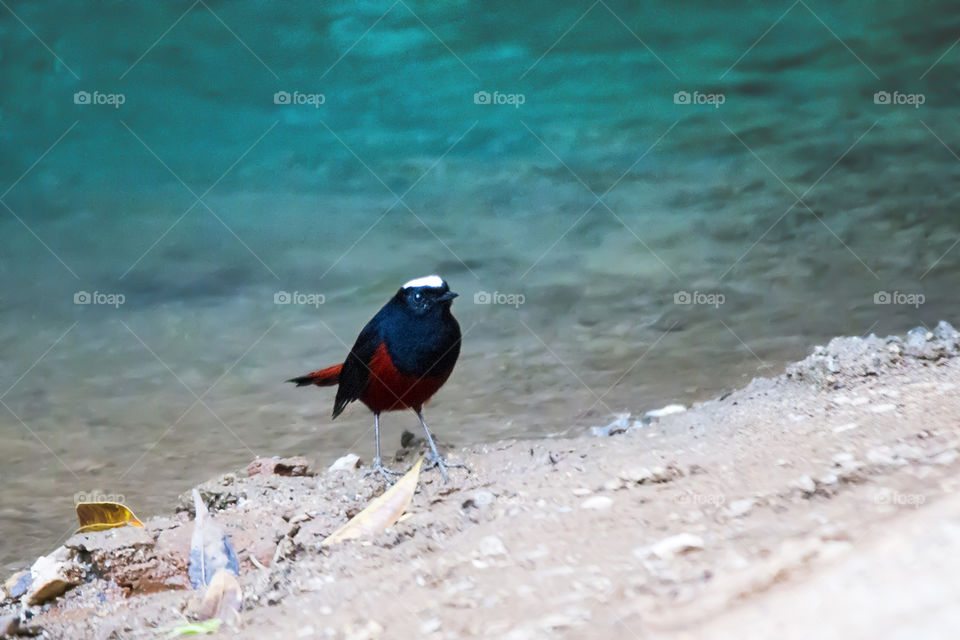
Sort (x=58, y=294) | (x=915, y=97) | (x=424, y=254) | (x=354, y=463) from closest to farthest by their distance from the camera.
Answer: (x=354, y=463) < (x=58, y=294) < (x=424, y=254) < (x=915, y=97)

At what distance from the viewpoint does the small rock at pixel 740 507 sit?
1568 millimetres

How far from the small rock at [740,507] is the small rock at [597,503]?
0.27 m

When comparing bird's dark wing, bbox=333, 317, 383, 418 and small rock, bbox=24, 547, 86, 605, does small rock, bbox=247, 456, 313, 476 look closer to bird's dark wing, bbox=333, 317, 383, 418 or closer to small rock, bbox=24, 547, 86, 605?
bird's dark wing, bbox=333, 317, 383, 418

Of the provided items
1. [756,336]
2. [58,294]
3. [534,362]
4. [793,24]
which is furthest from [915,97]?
[58,294]

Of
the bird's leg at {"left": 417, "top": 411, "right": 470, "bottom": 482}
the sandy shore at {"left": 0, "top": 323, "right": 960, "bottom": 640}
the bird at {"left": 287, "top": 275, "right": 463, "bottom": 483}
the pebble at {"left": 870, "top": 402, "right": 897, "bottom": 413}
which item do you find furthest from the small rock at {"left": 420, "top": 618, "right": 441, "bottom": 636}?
the bird at {"left": 287, "top": 275, "right": 463, "bottom": 483}

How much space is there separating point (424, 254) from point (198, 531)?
1.91m

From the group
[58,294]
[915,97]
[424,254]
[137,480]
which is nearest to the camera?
[137,480]

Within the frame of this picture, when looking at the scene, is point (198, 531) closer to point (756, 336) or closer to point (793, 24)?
point (756, 336)

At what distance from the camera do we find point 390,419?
12.9ft

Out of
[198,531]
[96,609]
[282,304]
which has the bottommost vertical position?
[96,609]

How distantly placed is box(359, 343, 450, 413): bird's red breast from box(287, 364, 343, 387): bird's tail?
29 cm

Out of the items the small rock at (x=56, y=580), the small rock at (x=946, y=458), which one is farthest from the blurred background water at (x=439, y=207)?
the small rock at (x=946, y=458)

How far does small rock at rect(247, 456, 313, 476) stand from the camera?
9.68 feet

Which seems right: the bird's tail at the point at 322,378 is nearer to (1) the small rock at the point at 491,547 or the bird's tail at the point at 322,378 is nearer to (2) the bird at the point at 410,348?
(2) the bird at the point at 410,348
